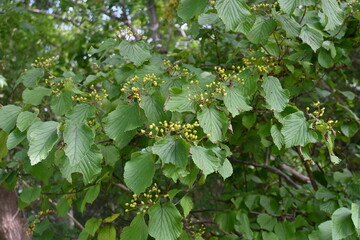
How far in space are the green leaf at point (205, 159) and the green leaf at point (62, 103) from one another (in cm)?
74

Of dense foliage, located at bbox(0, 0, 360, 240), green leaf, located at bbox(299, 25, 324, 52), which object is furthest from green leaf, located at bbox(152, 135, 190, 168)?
green leaf, located at bbox(299, 25, 324, 52)

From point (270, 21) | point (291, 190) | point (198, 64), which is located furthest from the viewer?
point (198, 64)

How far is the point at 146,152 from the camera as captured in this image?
5.47 feet

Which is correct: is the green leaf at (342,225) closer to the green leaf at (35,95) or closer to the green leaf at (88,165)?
the green leaf at (88,165)

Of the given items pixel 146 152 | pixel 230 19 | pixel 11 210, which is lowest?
pixel 11 210

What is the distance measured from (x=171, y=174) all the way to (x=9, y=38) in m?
3.30

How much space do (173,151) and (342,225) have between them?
0.98 meters

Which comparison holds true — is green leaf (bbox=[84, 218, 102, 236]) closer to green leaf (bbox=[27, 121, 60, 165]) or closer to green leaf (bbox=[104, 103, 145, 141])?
green leaf (bbox=[104, 103, 145, 141])

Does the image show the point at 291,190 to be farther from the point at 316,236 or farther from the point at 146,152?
the point at 146,152

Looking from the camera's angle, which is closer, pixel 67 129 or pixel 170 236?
pixel 67 129

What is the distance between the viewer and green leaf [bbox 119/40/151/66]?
85.6 inches

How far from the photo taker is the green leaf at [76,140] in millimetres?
1557

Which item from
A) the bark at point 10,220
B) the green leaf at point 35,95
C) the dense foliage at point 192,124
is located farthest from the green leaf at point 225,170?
the bark at point 10,220

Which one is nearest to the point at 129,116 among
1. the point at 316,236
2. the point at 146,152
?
the point at 146,152
